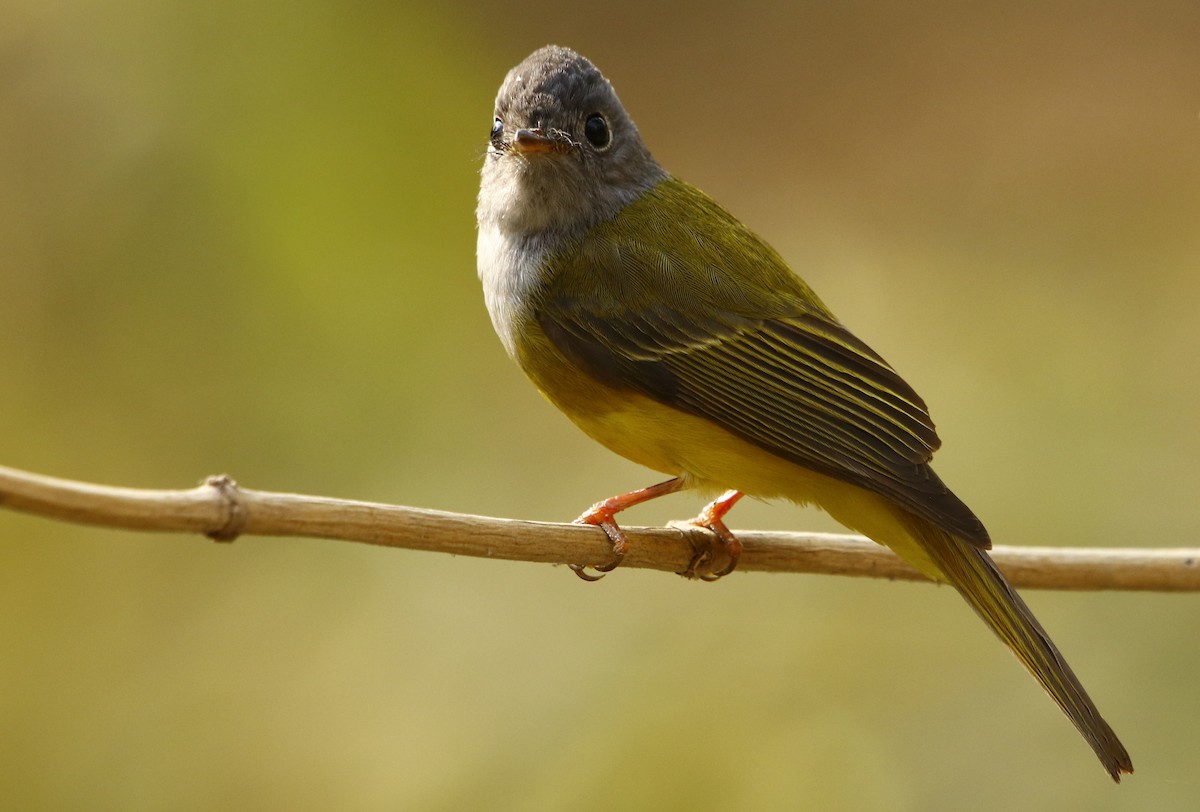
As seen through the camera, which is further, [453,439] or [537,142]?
[453,439]

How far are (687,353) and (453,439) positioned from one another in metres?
1.79

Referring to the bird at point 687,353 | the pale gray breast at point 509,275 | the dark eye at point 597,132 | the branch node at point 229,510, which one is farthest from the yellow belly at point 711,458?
the branch node at point 229,510

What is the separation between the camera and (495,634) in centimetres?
477

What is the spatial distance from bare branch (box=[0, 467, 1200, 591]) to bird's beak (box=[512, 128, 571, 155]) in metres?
1.15

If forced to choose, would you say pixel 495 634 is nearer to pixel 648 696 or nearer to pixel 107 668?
pixel 648 696

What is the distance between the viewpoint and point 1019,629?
2.95 meters

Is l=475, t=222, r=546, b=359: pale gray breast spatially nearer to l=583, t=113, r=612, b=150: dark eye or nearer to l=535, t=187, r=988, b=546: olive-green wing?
l=535, t=187, r=988, b=546: olive-green wing

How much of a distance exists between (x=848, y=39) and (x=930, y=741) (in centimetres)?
372

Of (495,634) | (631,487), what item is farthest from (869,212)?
(495,634)

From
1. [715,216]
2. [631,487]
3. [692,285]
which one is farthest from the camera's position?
[631,487]

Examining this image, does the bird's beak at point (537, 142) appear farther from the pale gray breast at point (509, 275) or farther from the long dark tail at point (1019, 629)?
the long dark tail at point (1019, 629)

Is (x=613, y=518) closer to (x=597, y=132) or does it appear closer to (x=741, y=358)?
(x=741, y=358)

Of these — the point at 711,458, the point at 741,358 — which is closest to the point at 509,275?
the point at 741,358

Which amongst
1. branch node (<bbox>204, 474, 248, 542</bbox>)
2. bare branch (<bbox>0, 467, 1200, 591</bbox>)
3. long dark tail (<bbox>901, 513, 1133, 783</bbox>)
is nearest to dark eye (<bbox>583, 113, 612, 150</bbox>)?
bare branch (<bbox>0, 467, 1200, 591</bbox>)
